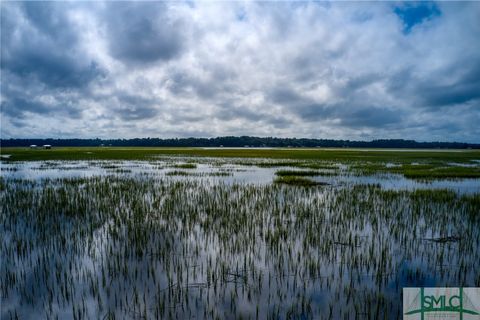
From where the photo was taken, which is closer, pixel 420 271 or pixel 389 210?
pixel 420 271

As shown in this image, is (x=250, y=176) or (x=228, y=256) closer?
(x=228, y=256)

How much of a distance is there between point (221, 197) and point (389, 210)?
27.9ft

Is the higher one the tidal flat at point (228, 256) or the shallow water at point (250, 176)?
the shallow water at point (250, 176)

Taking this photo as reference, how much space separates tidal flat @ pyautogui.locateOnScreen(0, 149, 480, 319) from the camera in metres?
5.41

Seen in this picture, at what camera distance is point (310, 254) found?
7641mm

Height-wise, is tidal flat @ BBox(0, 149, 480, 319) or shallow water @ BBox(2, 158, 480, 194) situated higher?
shallow water @ BBox(2, 158, 480, 194)

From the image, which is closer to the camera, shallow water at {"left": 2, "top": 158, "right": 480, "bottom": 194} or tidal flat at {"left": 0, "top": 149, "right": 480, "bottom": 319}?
tidal flat at {"left": 0, "top": 149, "right": 480, "bottom": 319}

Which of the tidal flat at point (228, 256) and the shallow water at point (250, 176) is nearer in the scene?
the tidal flat at point (228, 256)

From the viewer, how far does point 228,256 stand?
7617 mm

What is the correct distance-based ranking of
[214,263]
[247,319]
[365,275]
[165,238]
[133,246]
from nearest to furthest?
[247,319]
[365,275]
[214,263]
[133,246]
[165,238]

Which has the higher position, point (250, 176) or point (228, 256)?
point (250, 176)

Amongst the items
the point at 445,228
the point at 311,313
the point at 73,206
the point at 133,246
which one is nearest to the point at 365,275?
the point at 311,313

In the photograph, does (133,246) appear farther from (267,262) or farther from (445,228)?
(445,228)

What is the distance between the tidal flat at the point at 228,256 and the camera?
5410 millimetres
